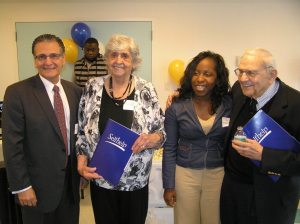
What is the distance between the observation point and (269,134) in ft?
5.10

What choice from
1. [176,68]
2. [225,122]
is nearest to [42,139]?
[225,122]

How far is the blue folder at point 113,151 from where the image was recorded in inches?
67.2

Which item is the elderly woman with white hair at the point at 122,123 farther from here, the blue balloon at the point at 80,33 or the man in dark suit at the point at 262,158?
the blue balloon at the point at 80,33

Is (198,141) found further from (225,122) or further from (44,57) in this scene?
(44,57)

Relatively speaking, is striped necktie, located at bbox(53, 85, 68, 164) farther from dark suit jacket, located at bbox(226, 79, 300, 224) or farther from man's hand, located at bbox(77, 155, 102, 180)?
dark suit jacket, located at bbox(226, 79, 300, 224)

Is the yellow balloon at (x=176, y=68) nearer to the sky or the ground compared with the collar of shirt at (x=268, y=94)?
nearer to the sky

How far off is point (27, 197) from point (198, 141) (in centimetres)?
115

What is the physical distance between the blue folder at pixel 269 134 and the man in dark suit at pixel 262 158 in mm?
33

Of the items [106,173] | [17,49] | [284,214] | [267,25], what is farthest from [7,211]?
[267,25]

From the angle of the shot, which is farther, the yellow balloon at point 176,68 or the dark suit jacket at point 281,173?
the yellow balloon at point 176,68

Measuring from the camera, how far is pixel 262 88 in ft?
5.39

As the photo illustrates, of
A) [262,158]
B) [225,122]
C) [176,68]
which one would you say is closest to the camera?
[262,158]

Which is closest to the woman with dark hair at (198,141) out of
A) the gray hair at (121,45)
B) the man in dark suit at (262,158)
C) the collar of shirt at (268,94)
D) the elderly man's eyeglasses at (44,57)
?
the man in dark suit at (262,158)

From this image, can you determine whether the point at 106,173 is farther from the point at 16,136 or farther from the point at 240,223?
→ the point at 240,223
